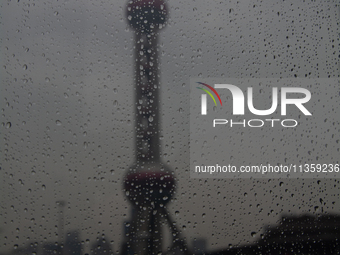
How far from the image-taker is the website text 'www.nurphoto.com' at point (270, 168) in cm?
110

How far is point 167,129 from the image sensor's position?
3.58 ft

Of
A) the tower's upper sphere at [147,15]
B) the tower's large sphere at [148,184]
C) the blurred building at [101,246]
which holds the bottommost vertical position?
the blurred building at [101,246]

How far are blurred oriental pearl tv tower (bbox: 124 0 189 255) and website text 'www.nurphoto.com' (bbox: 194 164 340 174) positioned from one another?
0.18m

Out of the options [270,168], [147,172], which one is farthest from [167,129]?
[270,168]

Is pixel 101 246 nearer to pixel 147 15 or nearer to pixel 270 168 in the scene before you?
pixel 270 168

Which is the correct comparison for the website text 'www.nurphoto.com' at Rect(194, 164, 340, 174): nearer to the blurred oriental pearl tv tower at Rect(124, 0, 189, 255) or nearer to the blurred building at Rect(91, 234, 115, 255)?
the blurred oriental pearl tv tower at Rect(124, 0, 189, 255)

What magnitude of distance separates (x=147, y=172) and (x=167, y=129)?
21 cm

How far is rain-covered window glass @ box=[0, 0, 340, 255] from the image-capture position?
105 cm

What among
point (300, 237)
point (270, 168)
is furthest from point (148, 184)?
point (300, 237)

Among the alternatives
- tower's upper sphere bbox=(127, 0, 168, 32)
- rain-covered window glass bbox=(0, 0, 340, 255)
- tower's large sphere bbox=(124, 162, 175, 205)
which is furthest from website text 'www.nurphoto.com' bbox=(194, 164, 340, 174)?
tower's upper sphere bbox=(127, 0, 168, 32)

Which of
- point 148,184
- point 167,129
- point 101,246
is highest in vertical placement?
point 167,129

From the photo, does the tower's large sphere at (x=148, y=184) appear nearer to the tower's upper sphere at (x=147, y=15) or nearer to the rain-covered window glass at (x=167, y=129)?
the rain-covered window glass at (x=167, y=129)

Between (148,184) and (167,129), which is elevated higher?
(167,129)

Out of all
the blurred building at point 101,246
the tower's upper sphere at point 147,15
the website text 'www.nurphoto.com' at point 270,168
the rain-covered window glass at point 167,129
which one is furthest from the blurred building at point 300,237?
the tower's upper sphere at point 147,15
